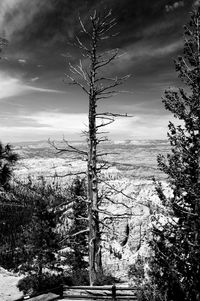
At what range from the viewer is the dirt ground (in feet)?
69.0

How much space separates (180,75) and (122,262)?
2674 centimetres

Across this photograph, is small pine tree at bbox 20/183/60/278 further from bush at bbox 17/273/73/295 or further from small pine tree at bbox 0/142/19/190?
small pine tree at bbox 0/142/19/190

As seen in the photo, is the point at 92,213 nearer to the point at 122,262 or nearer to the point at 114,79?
the point at 114,79

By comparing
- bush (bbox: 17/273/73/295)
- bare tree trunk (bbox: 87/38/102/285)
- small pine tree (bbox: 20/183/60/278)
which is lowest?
bush (bbox: 17/273/73/295)

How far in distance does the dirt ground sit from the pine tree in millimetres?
16561

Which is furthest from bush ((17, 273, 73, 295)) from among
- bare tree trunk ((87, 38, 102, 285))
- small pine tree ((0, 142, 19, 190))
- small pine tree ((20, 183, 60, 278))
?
bare tree trunk ((87, 38, 102, 285))

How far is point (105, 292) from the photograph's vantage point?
1298 centimetres

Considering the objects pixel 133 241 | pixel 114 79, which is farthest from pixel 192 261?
pixel 133 241

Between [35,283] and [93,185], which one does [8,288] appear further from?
[93,185]

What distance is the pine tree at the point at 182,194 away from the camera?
6.43m

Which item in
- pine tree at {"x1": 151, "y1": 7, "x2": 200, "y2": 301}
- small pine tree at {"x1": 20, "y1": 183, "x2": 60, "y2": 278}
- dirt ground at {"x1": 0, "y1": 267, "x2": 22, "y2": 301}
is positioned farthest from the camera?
small pine tree at {"x1": 20, "y1": 183, "x2": 60, "y2": 278}

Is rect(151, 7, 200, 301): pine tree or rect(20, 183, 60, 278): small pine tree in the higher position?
rect(151, 7, 200, 301): pine tree

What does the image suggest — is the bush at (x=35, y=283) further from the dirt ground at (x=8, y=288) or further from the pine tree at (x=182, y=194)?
the pine tree at (x=182, y=194)

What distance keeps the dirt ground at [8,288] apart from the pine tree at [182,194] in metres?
16.6
